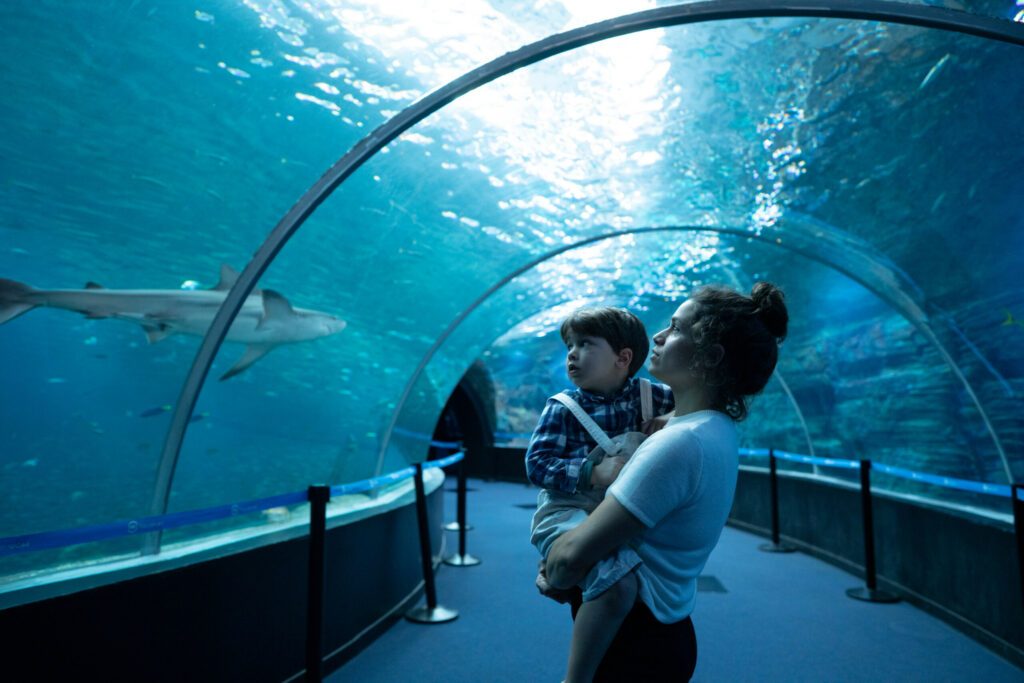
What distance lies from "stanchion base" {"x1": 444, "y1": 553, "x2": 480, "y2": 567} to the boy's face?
6.31 metres

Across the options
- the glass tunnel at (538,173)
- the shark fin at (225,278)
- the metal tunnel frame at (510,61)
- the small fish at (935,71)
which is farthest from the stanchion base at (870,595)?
Result: the shark fin at (225,278)

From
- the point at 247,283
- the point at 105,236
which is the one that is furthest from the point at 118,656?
the point at 105,236

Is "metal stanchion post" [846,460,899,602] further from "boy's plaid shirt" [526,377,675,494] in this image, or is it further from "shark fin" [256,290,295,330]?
"shark fin" [256,290,295,330]

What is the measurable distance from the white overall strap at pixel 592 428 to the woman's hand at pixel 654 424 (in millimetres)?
107

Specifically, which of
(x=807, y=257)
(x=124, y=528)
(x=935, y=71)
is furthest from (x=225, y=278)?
(x=807, y=257)

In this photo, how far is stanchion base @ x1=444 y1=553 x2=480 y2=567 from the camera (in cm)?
735

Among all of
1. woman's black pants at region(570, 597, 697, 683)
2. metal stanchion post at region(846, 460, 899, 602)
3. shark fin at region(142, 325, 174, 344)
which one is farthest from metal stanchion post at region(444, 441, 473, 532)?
woman's black pants at region(570, 597, 697, 683)

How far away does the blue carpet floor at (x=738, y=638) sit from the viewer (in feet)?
13.5

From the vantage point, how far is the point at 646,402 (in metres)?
1.59

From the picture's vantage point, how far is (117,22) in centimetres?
573

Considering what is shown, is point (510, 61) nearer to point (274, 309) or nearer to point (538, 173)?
point (538, 173)

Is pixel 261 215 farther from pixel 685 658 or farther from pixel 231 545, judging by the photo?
pixel 685 658

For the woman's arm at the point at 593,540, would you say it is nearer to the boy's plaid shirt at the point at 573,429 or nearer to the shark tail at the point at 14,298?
the boy's plaid shirt at the point at 573,429

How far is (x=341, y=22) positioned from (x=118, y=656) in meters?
4.59
